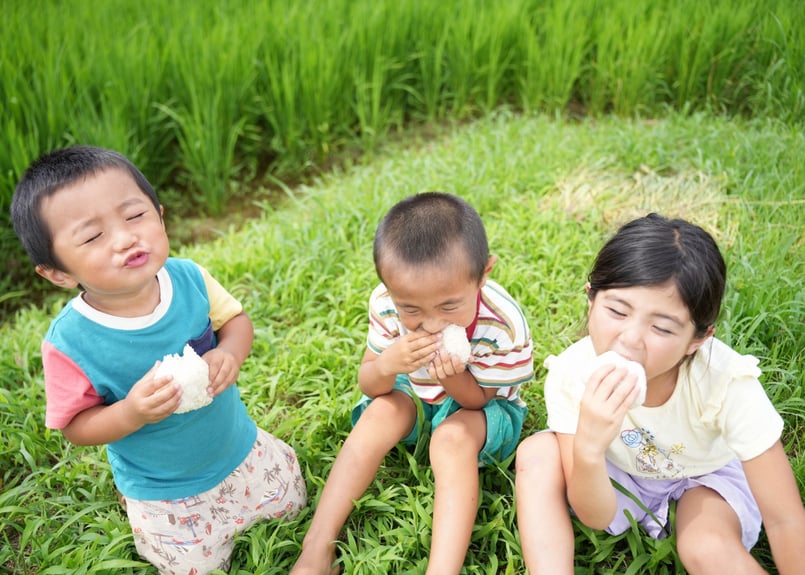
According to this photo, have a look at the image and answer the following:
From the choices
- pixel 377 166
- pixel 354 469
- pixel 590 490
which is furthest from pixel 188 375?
pixel 377 166

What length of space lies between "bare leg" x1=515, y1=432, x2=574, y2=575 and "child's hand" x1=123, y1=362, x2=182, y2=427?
0.96m

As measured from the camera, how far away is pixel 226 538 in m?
2.08

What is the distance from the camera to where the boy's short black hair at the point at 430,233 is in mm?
1815

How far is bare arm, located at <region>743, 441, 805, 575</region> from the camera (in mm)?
1644

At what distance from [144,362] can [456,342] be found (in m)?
0.82

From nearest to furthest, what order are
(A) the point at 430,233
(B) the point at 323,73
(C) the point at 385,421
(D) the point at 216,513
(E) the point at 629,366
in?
(E) the point at 629,366 < (A) the point at 430,233 < (D) the point at 216,513 < (C) the point at 385,421 < (B) the point at 323,73

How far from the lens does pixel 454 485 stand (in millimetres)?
1970

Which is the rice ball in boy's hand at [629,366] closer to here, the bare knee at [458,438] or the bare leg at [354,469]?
the bare knee at [458,438]

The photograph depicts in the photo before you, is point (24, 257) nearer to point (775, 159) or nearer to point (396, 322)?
point (396, 322)

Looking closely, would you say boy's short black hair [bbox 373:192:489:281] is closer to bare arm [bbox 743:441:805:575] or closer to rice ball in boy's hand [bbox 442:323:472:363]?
rice ball in boy's hand [bbox 442:323:472:363]

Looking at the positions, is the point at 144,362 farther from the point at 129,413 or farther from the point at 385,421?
the point at 385,421

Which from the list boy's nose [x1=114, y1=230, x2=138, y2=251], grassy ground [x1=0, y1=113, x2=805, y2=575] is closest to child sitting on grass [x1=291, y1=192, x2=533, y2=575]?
grassy ground [x1=0, y1=113, x2=805, y2=575]

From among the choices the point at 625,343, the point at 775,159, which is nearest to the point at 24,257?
the point at 625,343

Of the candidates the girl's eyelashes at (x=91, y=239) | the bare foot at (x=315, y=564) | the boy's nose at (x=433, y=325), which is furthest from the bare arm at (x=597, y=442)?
the girl's eyelashes at (x=91, y=239)
